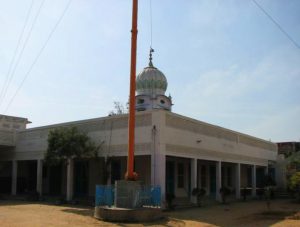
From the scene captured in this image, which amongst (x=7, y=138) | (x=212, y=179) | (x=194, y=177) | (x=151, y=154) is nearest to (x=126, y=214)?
(x=151, y=154)

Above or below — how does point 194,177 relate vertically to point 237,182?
above

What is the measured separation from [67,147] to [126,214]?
9183 millimetres

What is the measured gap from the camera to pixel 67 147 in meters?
26.3

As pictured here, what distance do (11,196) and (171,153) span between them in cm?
1540

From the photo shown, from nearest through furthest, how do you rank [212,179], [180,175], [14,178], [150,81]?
[180,175] < [14,178] < [212,179] < [150,81]

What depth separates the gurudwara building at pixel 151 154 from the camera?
974 inches

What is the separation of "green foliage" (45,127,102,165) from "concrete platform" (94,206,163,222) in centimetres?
805

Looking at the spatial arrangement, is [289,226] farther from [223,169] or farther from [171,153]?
[223,169]

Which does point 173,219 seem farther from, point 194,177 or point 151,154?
point 194,177

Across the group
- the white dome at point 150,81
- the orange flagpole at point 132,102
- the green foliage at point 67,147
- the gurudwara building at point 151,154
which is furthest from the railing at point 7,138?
the orange flagpole at point 132,102

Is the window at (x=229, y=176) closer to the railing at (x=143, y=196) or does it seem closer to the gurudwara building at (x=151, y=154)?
the gurudwara building at (x=151, y=154)

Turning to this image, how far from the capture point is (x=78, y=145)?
2658cm

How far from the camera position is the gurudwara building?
2475 cm

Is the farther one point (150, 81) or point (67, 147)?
point (150, 81)
